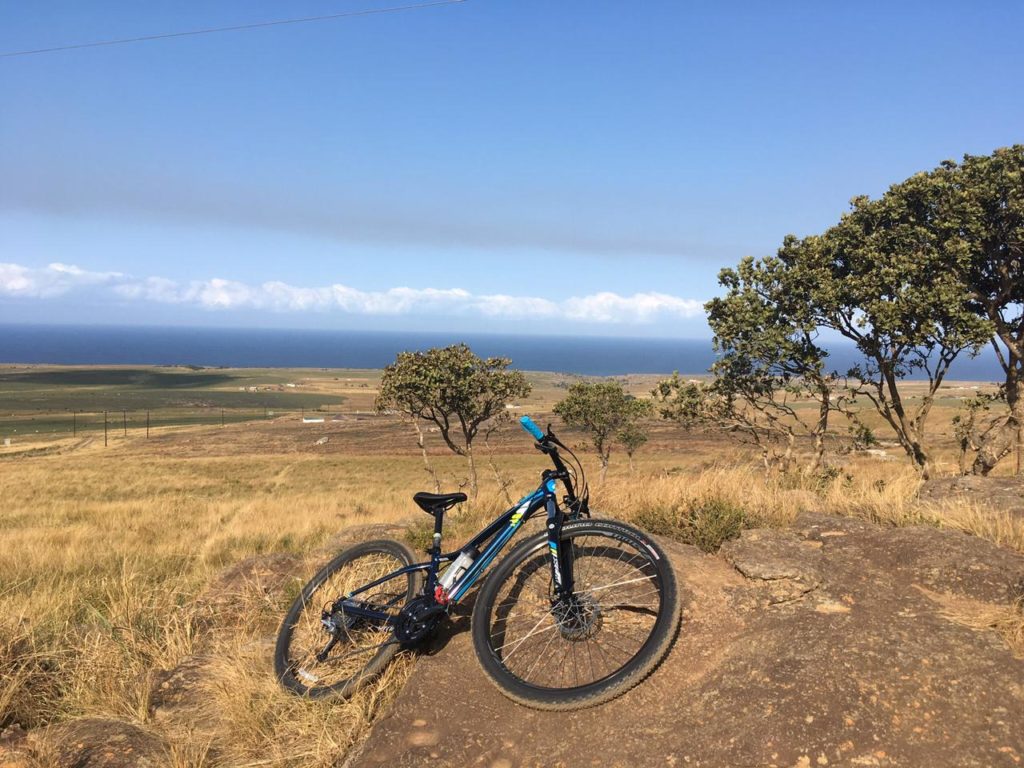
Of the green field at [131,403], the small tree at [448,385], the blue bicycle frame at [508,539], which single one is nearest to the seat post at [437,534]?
the blue bicycle frame at [508,539]

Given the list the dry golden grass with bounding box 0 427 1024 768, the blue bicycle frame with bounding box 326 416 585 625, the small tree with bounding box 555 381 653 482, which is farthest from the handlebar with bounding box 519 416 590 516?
the small tree with bounding box 555 381 653 482

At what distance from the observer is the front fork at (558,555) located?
14.1 feet

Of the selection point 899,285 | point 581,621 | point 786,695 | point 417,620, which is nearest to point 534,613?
point 581,621

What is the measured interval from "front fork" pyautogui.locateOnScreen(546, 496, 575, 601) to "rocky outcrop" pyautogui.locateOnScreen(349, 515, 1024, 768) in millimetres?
770

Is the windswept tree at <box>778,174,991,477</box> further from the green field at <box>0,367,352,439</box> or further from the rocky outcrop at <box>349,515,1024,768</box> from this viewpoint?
the green field at <box>0,367,352,439</box>

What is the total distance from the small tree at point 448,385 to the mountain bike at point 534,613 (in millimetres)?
19226

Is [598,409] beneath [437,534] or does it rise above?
beneath

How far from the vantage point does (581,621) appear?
4363mm

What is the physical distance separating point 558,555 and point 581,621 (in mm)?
504

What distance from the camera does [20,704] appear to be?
4.78 meters

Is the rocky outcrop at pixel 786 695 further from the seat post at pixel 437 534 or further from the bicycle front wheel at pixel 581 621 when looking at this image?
the seat post at pixel 437 534

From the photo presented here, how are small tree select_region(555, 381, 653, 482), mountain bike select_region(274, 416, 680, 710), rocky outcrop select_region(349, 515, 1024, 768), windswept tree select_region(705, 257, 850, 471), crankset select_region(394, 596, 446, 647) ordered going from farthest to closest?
small tree select_region(555, 381, 653, 482), windswept tree select_region(705, 257, 850, 471), crankset select_region(394, 596, 446, 647), mountain bike select_region(274, 416, 680, 710), rocky outcrop select_region(349, 515, 1024, 768)

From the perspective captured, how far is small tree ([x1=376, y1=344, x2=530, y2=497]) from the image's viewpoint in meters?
24.8

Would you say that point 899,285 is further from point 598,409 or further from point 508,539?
point 598,409
